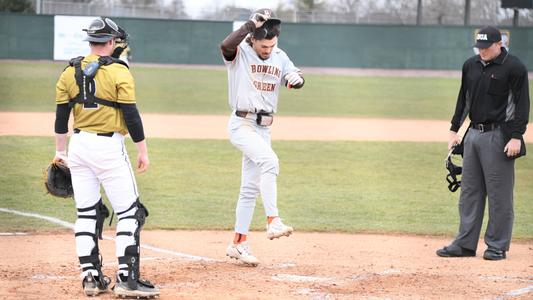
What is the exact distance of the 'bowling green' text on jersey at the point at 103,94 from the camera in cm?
542

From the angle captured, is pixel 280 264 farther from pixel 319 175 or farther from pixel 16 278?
pixel 319 175

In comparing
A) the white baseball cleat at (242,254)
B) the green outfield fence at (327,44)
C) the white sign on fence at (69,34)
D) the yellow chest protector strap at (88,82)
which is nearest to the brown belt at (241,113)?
the white baseball cleat at (242,254)

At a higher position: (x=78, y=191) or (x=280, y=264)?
(x=78, y=191)

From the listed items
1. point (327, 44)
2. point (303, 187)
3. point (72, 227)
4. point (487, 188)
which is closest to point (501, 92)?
point (487, 188)

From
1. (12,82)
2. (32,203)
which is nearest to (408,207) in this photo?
(32,203)

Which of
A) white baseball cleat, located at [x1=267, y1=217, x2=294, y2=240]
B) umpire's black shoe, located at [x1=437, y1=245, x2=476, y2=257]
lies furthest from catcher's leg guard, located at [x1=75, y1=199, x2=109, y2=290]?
umpire's black shoe, located at [x1=437, y1=245, x2=476, y2=257]

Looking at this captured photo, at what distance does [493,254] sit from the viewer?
23.4 feet

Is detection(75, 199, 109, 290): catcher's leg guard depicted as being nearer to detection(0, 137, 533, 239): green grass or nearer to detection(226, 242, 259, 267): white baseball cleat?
detection(226, 242, 259, 267): white baseball cleat

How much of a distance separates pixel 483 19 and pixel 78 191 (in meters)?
38.9

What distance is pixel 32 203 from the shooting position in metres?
9.64

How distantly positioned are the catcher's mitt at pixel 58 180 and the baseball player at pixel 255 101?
1.31 m

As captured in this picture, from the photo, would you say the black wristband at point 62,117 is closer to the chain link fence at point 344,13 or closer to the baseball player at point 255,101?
the baseball player at point 255,101

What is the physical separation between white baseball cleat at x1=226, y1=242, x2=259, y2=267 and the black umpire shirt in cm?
210

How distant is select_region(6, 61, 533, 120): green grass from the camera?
22.1 metres
